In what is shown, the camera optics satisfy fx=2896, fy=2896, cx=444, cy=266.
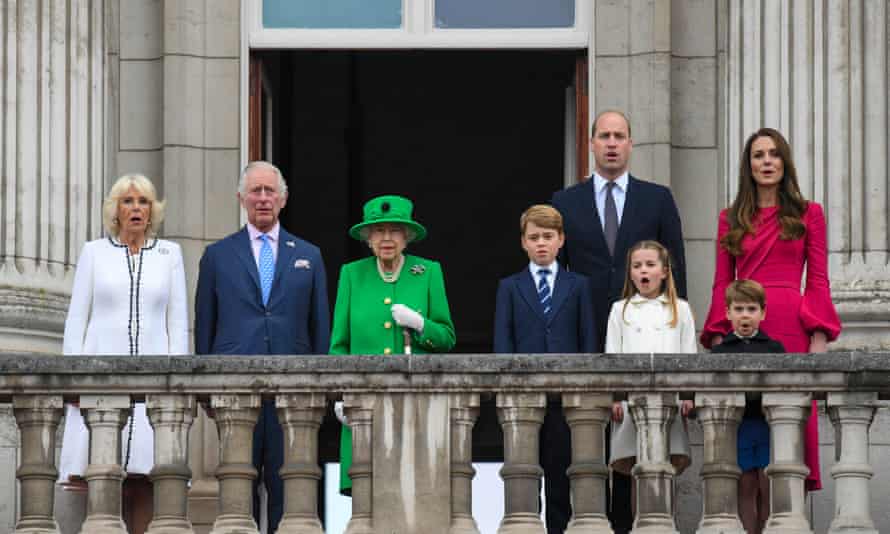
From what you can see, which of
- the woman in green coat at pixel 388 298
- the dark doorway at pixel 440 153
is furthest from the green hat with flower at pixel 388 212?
the dark doorway at pixel 440 153

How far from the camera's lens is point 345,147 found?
82.3 feet

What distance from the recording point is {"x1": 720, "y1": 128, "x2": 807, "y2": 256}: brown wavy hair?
44.8ft

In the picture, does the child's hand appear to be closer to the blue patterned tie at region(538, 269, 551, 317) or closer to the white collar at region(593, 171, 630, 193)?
the blue patterned tie at region(538, 269, 551, 317)

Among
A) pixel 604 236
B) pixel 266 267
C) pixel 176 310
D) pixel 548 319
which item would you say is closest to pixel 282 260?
pixel 266 267

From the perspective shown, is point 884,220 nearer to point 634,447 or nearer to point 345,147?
point 634,447

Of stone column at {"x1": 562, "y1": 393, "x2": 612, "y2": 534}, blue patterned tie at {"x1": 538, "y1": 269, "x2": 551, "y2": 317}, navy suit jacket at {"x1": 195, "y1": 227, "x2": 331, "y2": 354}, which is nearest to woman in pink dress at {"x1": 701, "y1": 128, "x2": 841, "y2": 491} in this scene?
blue patterned tie at {"x1": 538, "y1": 269, "x2": 551, "y2": 317}

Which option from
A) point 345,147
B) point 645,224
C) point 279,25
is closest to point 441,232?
point 345,147

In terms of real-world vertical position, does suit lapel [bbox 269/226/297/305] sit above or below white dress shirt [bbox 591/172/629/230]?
below

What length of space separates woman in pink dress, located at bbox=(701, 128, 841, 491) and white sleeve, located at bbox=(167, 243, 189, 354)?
2.50 meters

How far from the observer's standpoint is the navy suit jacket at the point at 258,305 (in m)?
13.8

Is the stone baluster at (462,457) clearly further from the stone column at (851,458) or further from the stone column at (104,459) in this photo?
the stone column at (851,458)

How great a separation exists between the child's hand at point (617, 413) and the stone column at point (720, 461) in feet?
1.36

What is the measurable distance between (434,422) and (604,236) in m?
1.57

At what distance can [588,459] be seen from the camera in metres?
13.0
